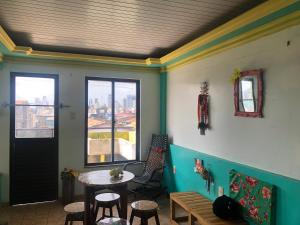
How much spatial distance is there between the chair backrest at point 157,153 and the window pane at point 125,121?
15.0 inches

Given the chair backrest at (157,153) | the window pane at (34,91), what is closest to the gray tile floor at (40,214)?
the chair backrest at (157,153)

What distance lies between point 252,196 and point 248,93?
3.47 ft

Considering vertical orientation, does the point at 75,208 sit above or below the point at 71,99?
below

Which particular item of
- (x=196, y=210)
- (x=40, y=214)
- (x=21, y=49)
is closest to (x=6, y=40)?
(x=21, y=49)

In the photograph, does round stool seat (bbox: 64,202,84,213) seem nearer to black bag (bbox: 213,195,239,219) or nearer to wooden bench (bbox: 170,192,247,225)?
wooden bench (bbox: 170,192,247,225)

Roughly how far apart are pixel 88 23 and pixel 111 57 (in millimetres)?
1391

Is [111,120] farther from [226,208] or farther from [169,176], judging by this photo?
[226,208]

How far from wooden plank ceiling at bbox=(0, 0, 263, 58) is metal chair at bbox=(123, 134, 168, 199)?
5.51 ft

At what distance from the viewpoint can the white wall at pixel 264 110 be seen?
2.23 metres

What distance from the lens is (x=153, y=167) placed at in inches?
175

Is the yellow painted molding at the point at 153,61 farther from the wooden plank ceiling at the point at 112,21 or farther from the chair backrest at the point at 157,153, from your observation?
the chair backrest at the point at 157,153

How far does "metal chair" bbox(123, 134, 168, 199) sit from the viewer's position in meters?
4.21

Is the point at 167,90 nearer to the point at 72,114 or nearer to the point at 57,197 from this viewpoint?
the point at 72,114

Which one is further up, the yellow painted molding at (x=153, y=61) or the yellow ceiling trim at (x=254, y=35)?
the yellow painted molding at (x=153, y=61)
